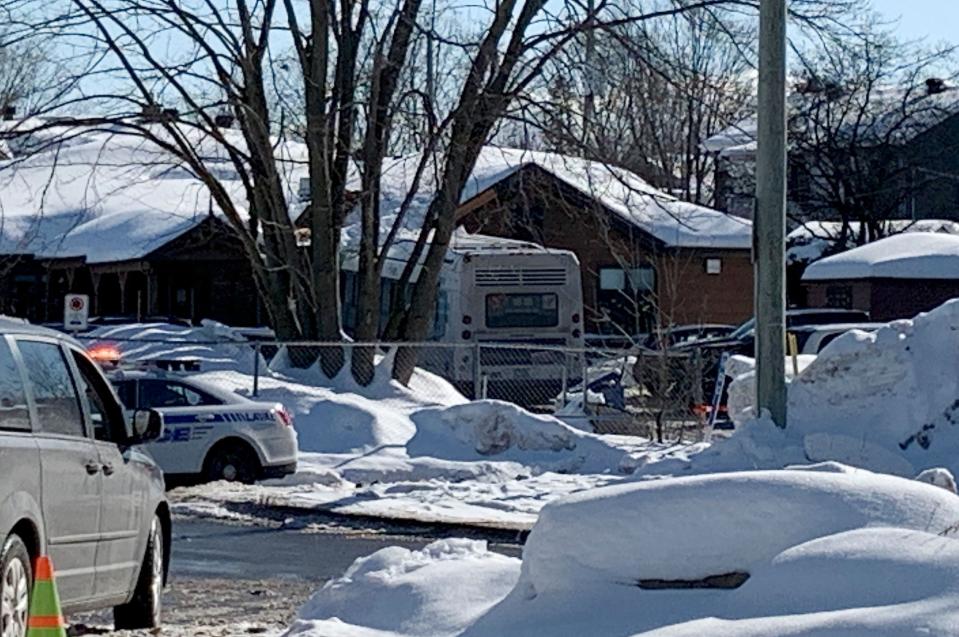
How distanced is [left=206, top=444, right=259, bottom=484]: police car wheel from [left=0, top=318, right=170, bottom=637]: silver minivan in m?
9.62

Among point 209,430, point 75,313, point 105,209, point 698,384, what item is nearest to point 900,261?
point 698,384

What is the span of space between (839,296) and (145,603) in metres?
36.3

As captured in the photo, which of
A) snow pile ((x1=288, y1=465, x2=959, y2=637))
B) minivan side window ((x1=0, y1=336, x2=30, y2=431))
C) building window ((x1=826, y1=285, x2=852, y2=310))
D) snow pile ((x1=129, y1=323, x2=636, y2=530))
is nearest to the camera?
snow pile ((x1=288, y1=465, x2=959, y2=637))

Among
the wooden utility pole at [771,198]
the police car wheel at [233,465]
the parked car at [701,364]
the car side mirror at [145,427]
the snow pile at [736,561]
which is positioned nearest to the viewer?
the snow pile at [736,561]

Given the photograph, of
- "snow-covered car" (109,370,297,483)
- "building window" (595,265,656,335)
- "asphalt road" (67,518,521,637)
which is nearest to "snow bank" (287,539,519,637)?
"asphalt road" (67,518,521,637)

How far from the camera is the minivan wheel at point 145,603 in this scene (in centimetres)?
1075

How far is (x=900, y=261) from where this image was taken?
1651 inches

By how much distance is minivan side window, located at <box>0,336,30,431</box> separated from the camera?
8742 mm

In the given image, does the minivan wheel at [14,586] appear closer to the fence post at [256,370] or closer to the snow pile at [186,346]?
the snow pile at [186,346]

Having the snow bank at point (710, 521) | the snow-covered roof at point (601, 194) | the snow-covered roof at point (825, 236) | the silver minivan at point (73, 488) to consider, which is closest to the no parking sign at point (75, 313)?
the snow-covered roof at point (601, 194)

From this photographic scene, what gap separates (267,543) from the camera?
16.6 metres

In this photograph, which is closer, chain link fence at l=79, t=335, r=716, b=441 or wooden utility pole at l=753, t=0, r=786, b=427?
wooden utility pole at l=753, t=0, r=786, b=427

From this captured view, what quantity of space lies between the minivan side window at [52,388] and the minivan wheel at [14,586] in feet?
2.42

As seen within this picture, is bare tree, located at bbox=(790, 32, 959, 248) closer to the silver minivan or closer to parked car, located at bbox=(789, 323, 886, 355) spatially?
parked car, located at bbox=(789, 323, 886, 355)
